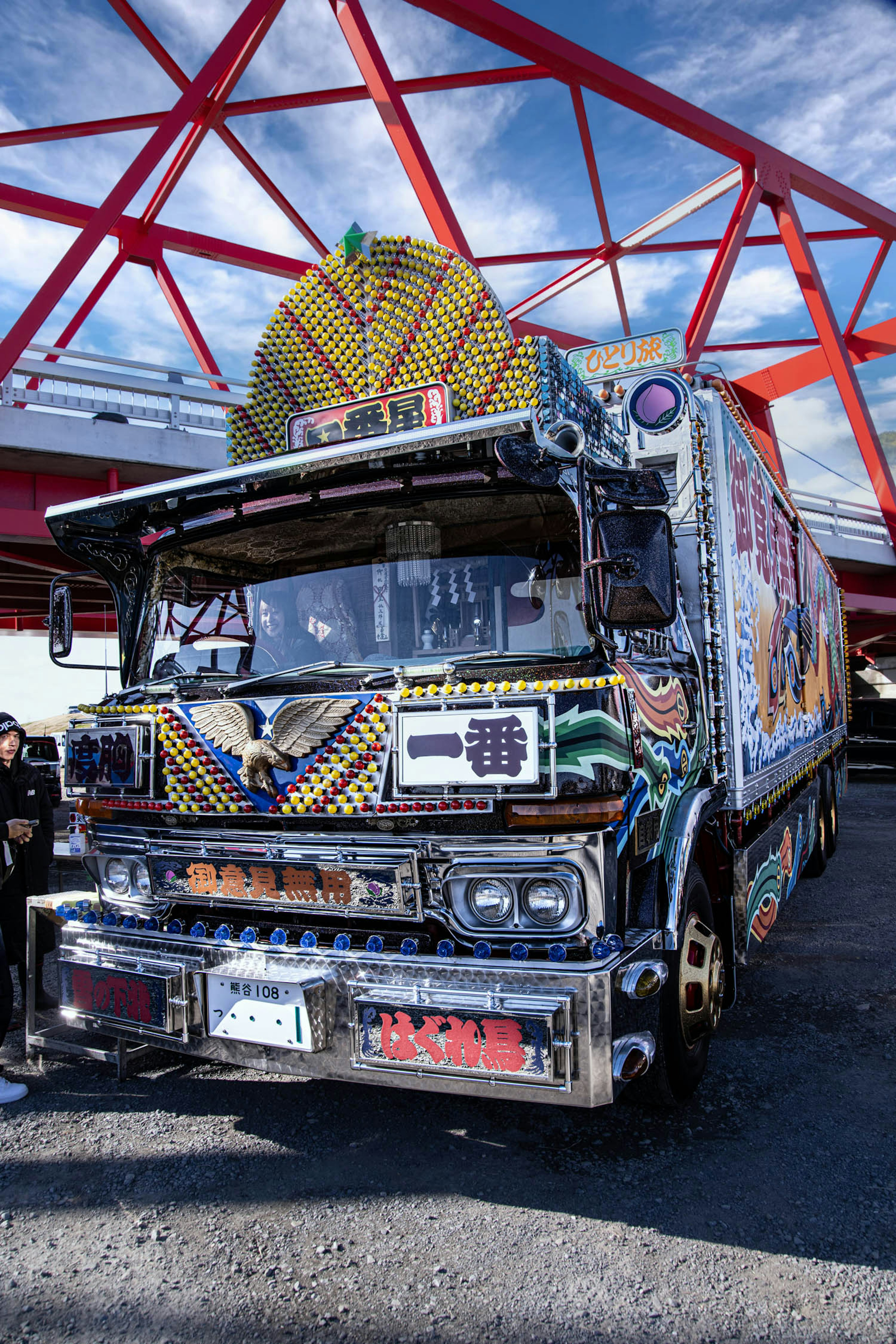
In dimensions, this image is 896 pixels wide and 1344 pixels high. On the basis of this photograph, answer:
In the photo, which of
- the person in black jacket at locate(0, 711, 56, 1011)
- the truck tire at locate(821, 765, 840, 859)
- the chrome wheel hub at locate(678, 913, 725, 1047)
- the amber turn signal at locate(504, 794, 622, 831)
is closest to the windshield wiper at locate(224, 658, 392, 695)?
the amber turn signal at locate(504, 794, 622, 831)

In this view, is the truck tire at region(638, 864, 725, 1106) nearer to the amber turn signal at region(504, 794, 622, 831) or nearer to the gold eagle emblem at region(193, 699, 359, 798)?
the amber turn signal at region(504, 794, 622, 831)

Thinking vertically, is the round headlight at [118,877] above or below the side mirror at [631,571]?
below

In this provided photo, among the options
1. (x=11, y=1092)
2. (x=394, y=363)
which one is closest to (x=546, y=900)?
(x=394, y=363)

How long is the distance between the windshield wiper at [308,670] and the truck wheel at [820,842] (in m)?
6.00

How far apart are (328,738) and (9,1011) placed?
2352 mm

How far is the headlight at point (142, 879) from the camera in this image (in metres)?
3.51

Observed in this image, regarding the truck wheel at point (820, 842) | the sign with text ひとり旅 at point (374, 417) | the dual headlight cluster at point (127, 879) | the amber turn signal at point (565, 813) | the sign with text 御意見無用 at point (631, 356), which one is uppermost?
the sign with text 御意見無用 at point (631, 356)

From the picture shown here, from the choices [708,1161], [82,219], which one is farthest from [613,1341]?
[82,219]

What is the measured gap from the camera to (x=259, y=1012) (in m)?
2.90

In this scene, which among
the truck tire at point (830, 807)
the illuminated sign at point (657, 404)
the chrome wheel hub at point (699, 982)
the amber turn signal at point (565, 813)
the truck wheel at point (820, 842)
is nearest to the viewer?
the amber turn signal at point (565, 813)

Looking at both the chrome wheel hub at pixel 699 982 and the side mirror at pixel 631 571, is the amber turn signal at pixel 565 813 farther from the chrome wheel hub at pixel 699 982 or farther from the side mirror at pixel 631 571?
the chrome wheel hub at pixel 699 982

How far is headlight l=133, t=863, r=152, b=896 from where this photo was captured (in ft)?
11.5

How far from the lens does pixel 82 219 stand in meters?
19.9

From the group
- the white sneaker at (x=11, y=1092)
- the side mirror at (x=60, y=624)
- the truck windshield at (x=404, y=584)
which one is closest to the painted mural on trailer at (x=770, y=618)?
the truck windshield at (x=404, y=584)
